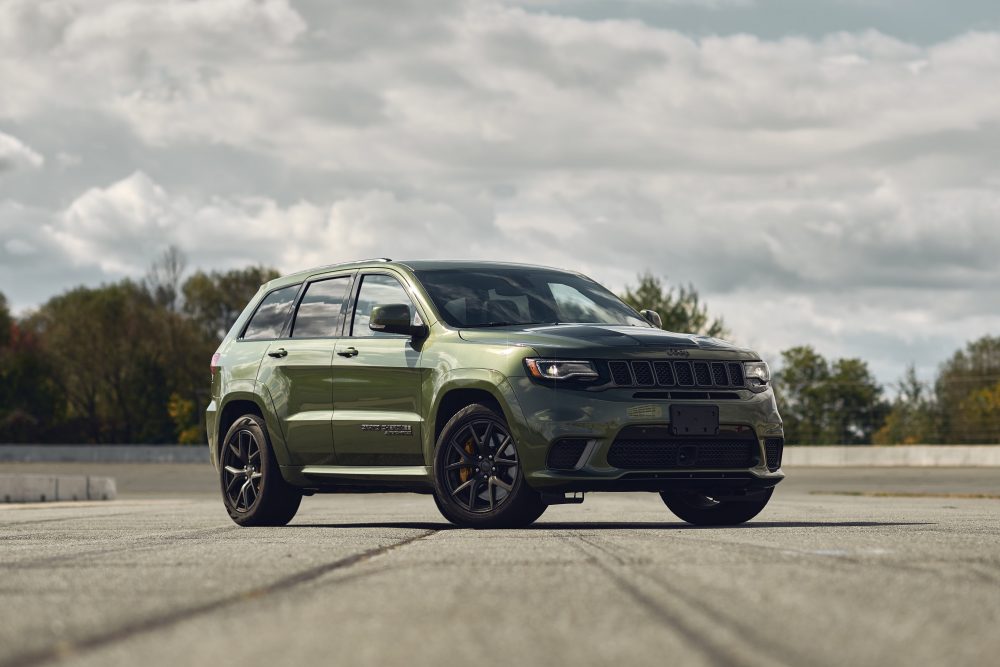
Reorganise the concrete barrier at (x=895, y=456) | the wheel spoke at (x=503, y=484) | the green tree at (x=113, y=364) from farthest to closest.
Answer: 1. the green tree at (x=113, y=364)
2. the concrete barrier at (x=895, y=456)
3. the wheel spoke at (x=503, y=484)

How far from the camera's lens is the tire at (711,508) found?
1108 cm

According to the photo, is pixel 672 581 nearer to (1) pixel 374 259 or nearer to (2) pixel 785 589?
(2) pixel 785 589

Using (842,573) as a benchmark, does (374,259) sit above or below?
above

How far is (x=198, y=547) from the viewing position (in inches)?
315

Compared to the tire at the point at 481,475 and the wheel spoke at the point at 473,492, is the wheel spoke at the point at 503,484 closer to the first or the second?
the tire at the point at 481,475

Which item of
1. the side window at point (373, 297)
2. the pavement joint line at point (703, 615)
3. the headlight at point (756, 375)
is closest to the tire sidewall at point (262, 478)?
the side window at point (373, 297)

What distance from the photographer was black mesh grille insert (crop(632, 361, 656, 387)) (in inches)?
378

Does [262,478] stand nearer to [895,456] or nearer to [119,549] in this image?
[119,549]

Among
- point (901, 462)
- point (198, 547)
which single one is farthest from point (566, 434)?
point (901, 462)

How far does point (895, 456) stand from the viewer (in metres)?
41.2

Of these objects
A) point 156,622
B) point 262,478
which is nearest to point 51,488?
point 262,478

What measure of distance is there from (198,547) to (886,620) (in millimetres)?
4453

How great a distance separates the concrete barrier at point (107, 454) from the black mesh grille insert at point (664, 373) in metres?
63.0

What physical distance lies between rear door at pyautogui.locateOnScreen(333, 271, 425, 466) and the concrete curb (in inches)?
753
